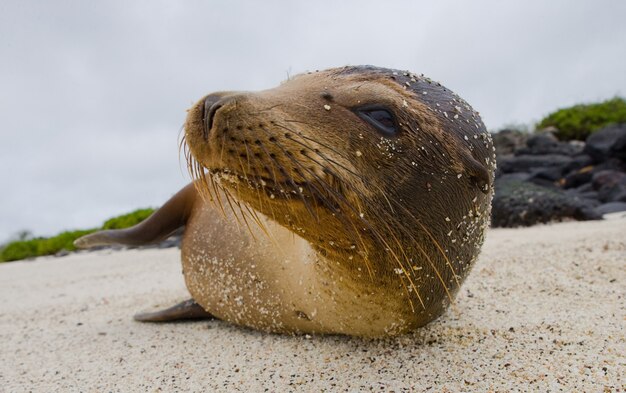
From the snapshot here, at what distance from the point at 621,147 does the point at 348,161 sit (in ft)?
55.1

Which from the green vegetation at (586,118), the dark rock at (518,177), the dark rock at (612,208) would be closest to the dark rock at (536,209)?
the dark rock at (612,208)

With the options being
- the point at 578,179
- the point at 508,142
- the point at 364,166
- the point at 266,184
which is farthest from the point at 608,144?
the point at 266,184

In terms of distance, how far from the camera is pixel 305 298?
7.68 feet

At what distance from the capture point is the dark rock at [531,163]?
16803 millimetres

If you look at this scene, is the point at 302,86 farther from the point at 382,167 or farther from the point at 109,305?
the point at 109,305

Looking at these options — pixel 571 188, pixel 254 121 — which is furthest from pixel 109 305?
pixel 571 188

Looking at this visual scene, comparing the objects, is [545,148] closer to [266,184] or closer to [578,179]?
[578,179]

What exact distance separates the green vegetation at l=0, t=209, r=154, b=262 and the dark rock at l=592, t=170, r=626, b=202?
12.4 meters

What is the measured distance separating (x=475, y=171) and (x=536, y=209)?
8025mm

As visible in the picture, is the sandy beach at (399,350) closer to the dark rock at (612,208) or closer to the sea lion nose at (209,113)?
the sea lion nose at (209,113)

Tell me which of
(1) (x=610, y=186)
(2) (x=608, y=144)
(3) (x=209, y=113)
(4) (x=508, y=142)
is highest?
(4) (x=508, y=142)

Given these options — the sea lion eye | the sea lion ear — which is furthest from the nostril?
the sea lion ear

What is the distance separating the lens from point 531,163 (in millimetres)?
17031

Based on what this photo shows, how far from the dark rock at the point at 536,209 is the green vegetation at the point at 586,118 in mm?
16295
